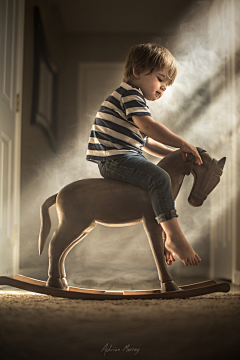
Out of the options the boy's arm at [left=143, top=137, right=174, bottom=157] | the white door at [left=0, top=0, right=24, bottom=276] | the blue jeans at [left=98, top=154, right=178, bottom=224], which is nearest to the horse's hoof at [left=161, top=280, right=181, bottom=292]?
the blue jeans at [left=98, top=154, right=178, bottom=224]

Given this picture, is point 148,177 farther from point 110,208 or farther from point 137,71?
point 137,71

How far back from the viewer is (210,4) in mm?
1310

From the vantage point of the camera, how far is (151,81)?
32.4 inches

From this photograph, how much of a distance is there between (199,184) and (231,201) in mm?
536

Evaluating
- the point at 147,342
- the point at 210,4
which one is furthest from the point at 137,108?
the point at 210,4

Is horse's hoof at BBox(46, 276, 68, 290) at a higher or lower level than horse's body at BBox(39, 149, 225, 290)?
lower

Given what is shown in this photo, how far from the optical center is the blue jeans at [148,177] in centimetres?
73

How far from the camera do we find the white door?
1206mm

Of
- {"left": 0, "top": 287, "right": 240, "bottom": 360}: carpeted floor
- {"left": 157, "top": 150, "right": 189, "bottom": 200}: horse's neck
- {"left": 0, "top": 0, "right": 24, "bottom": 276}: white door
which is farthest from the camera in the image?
{"left": 0, "top": 0, "right": 24, "bottom": 276}: white door

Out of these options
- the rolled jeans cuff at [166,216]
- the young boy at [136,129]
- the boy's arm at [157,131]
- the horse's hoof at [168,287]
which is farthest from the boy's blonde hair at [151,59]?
the horse's hoof at [168,287]

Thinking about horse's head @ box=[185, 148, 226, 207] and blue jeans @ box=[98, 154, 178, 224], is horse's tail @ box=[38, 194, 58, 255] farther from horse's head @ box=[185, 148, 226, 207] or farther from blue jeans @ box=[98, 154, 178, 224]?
horse's head @ box=[185, 148, 226, 207]

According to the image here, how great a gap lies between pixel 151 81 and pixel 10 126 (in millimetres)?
701

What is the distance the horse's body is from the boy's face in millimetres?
211

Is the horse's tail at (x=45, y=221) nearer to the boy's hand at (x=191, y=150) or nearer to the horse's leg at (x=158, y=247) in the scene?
the horse's leg at (x=158, y=247)
